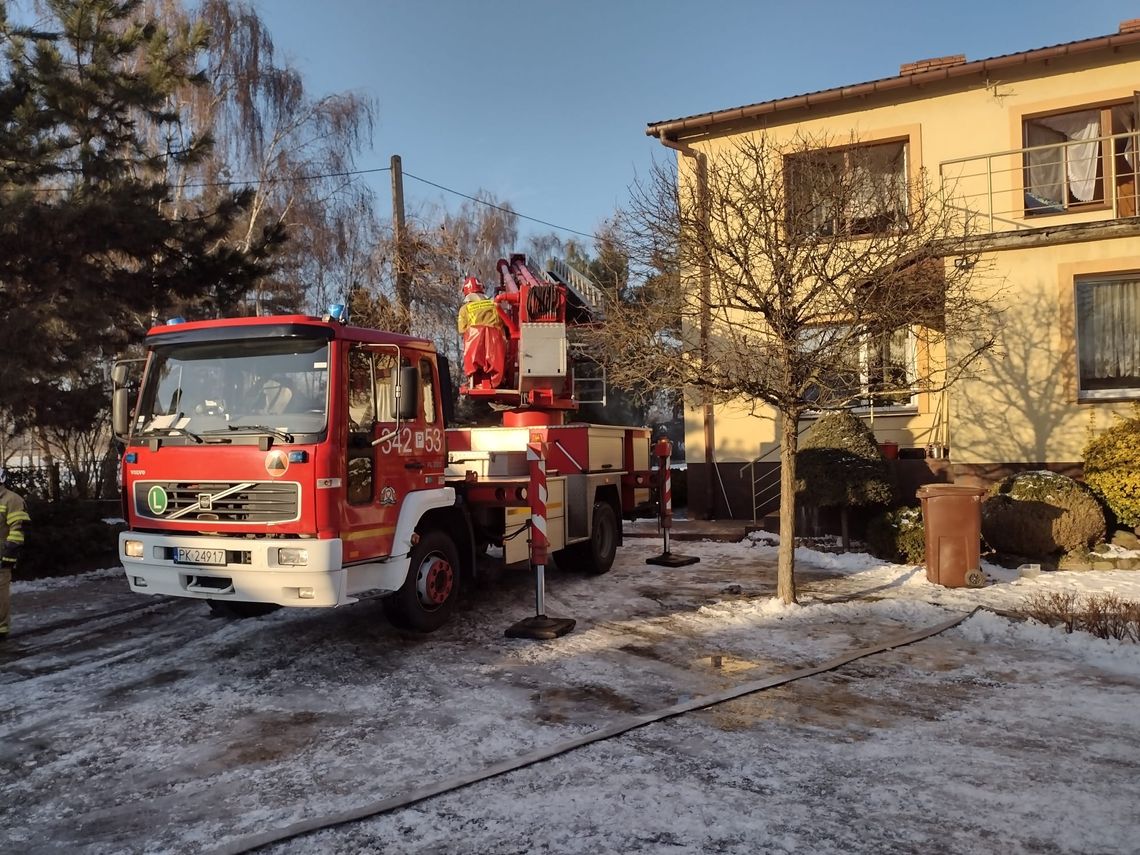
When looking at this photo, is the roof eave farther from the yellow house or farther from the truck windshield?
the truck windshield

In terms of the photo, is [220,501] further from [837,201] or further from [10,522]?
[837,201]

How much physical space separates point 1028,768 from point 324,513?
454 cm

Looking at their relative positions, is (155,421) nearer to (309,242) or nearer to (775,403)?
(775,403)

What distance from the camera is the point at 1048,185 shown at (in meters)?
12.9

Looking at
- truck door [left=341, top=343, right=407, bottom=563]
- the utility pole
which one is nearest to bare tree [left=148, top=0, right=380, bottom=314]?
the utility pole

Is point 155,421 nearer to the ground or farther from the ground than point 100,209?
nearer to the ground

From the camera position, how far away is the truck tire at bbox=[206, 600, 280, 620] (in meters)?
7.84

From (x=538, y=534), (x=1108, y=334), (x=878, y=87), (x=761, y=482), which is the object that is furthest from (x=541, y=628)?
(x=878, y=87)

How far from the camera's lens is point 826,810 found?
3.66 meters

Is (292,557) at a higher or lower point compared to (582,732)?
higher

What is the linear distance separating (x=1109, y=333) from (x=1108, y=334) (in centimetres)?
2

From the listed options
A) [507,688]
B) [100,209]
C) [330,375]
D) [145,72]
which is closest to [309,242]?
[145,72]

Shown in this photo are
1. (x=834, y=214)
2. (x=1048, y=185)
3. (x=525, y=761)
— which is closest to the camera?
Answer: (x=525, y=761)

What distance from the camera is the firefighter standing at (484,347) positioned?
29.9ft
